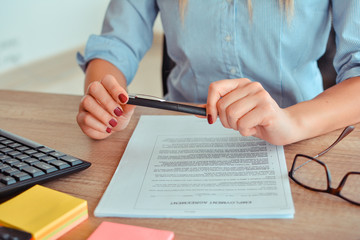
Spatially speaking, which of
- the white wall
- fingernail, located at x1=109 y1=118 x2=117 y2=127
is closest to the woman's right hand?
fingernail, located at x1=109 y1=118 x2=117 y2=127

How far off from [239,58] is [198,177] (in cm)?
43

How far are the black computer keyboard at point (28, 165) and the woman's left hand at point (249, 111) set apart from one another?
0.21 metres

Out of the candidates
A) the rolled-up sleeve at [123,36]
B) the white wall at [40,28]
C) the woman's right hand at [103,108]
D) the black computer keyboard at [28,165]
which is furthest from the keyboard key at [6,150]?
the white wall at [40,28]

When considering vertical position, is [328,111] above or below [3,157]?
below

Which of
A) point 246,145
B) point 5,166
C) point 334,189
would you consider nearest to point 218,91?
point 246,145

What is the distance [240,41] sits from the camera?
0.89 meters

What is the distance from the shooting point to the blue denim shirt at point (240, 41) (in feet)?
2.77

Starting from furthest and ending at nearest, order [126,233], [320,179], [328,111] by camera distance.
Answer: [328,111] → [320,179] → [126,233]

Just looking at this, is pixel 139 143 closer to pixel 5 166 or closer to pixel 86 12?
pixel 5 166

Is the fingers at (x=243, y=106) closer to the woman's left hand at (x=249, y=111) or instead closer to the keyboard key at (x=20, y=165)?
the woman's left hand at (x=249, y=111)

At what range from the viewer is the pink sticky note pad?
1.38 feet

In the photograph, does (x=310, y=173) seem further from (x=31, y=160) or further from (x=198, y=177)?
(x=31, y=160)

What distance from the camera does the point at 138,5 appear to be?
99 centimetres

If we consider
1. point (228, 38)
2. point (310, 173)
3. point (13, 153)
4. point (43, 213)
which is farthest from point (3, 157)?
point (228, 38)
